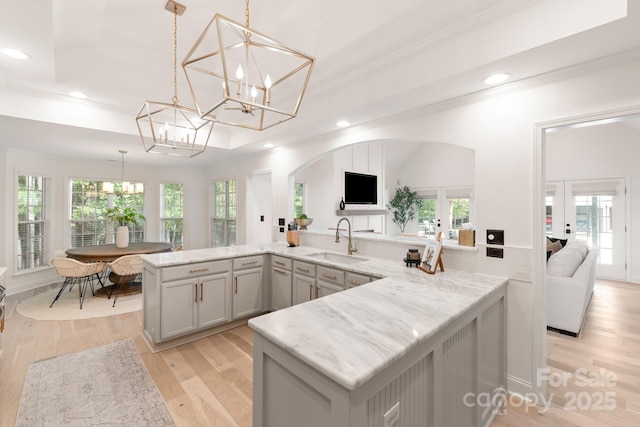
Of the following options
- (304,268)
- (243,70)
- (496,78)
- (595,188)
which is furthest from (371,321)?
(595,188)

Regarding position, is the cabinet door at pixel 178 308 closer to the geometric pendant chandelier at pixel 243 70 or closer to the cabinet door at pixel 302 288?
the cabinet door at pixel 302 288

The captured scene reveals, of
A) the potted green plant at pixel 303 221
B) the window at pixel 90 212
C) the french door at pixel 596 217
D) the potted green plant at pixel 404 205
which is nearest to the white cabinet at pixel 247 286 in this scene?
the potted green plant at pixel 303 221

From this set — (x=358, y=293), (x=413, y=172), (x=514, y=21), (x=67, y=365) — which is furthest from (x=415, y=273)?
(x=413, y=172)

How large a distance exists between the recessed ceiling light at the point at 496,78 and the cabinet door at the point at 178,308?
10.4 ft

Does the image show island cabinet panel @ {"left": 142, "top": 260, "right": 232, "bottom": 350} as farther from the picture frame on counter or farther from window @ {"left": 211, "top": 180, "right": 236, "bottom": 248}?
window @ {"left": 211, "top": 180, "right": 236, "bottom": 248}

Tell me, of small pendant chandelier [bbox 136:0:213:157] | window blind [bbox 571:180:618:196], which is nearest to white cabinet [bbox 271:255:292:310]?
small pendant chandelier [bbox 136:0:213:157]

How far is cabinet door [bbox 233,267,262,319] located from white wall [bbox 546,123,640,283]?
262 inches

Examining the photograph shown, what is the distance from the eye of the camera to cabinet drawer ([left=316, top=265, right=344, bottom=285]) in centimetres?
283

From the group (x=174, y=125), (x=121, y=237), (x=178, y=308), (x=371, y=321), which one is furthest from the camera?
(x=121, y=237)

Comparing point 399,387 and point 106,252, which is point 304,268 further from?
point 106,252

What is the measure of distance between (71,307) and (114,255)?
2.79 ft

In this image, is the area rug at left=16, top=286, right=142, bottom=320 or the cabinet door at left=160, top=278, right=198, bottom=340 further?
the area rug at left=16, top=286, right=142, bottom=320

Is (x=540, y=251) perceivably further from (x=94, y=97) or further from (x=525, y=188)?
(x=94, y=97)

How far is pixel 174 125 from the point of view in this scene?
266 centimetres
